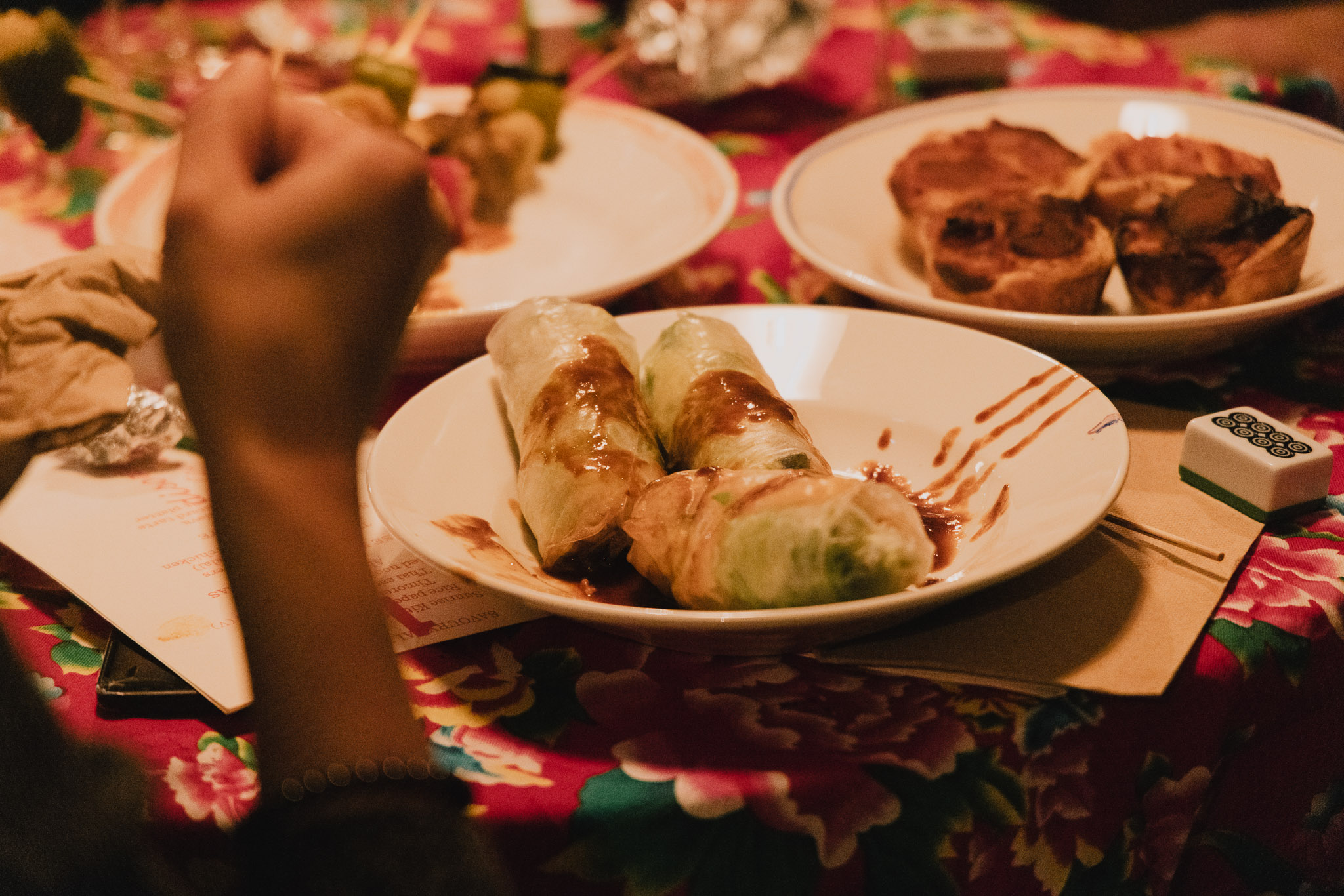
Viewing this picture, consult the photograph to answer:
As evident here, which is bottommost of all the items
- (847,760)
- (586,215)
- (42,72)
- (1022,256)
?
(586,215)

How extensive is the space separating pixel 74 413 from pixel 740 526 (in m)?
0.73

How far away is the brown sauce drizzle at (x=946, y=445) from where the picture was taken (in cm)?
102

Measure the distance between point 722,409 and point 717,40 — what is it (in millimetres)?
1557

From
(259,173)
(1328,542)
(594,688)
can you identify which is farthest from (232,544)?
(1328,542)

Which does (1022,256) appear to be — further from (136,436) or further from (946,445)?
(136,436)

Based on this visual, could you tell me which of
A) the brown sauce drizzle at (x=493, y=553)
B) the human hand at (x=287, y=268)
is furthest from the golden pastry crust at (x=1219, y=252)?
the human hand at (x=287, y=268)

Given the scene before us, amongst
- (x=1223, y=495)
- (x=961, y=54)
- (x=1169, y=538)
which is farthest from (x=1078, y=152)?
(x=1169, y=538)

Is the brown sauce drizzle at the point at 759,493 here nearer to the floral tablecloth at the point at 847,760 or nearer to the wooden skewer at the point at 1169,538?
the floral tablecloth at the point at 847,760

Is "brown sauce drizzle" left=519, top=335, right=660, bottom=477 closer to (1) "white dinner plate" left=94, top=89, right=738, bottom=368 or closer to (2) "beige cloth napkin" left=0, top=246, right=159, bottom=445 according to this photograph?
(1) "white dinner plate" left=94, top=89, right=738, bottom=368

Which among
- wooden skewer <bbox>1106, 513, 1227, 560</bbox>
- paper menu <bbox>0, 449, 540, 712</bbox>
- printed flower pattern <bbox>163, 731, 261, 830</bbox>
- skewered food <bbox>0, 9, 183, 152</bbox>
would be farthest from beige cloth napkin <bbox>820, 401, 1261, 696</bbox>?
skewered food <bbox>0, 9, 183, 152</bbox>

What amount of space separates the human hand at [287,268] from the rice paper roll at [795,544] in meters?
0.29

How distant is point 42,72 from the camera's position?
1245mm

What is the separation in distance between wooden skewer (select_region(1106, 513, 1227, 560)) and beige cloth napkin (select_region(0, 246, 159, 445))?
102 cm

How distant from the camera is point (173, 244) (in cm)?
54
